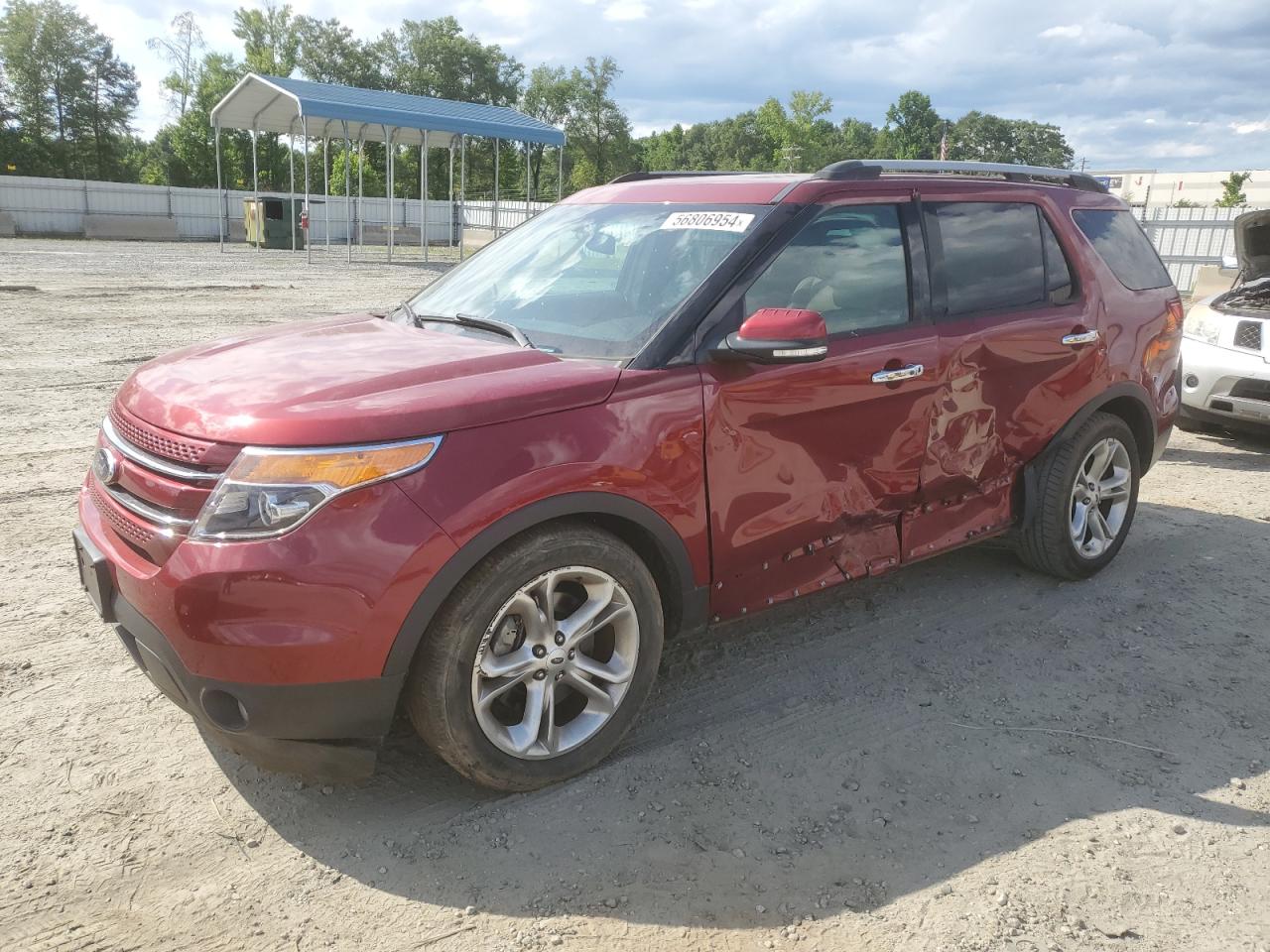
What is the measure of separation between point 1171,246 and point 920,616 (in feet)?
81.5

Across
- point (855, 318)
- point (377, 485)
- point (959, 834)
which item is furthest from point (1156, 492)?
point (377, 485)

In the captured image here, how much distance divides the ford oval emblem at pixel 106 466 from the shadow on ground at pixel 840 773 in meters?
0.97

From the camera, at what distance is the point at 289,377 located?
2887 millimetres

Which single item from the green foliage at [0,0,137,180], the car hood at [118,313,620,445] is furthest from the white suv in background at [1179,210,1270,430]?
the green foliage at [0,0,137,180]

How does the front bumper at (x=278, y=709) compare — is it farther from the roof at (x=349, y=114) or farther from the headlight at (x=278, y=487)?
the roof at (x=349, y=114)

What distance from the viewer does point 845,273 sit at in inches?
143

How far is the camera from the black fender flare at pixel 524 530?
261cm

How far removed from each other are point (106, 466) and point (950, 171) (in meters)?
3.44

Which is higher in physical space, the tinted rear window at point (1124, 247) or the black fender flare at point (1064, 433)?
the tinted rear window at point (1124, 247)

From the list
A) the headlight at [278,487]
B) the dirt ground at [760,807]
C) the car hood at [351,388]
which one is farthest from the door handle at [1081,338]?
the headlight at [278,487]

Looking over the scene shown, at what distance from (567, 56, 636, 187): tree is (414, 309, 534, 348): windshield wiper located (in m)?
74.7

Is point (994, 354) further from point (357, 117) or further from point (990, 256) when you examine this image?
point (357, 117)

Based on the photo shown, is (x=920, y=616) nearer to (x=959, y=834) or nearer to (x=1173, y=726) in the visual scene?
(x=1173, y=726)

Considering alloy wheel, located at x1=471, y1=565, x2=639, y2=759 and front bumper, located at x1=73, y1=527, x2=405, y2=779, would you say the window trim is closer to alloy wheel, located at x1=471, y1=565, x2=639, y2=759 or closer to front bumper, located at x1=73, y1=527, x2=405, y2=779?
alloy wheel, located at x1=471, y1=565, x2=639, y2=759
